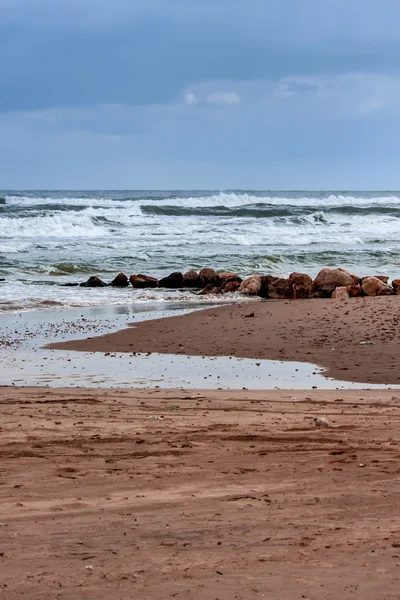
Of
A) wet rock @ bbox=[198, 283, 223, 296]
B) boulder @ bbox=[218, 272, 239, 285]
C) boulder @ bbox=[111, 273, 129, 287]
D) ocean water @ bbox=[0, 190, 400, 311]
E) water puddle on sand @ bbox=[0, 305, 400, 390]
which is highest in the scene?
ocean water @ bbox=[0, 190, 400, 311]

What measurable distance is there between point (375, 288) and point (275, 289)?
2147 mm

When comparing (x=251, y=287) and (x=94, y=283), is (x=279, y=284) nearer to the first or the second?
(x=251, y=287)

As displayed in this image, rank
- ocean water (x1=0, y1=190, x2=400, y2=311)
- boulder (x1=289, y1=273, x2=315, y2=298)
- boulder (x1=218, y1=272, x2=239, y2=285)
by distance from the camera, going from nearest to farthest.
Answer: boulder (x1=289, y1=273, x2=315, y2=298)
ocean water (x1=0, y1=190, x2=400, y2=311)
boulder (x1=218, y1=272, x2=239, y2=285)

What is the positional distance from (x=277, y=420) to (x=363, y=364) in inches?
131

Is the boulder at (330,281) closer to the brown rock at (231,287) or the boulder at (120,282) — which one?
the brown rock at (231,287)

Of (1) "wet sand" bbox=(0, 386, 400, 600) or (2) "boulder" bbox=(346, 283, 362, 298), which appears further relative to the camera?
(2) "boulder" bbox=(346, 283, 362, 298)

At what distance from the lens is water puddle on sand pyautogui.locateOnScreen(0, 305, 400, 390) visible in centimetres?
842

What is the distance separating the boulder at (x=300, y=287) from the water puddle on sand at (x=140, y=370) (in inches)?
254

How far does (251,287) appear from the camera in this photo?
17844 millimetres

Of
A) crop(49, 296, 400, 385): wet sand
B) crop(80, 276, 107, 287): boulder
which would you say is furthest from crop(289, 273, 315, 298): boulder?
crop(80, 276, 107, 287): boulder

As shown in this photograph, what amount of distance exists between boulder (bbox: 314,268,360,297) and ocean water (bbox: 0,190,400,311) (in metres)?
2.51

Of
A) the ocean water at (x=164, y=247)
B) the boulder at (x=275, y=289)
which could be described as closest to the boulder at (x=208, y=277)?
the ocean water at (x=164, y=247)

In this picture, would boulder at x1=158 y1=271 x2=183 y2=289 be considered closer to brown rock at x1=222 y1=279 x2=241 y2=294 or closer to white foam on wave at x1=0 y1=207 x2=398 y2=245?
brown rock at x1=222 y1=279 x2=241 y2=294

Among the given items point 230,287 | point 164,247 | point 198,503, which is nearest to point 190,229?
point 164,247
